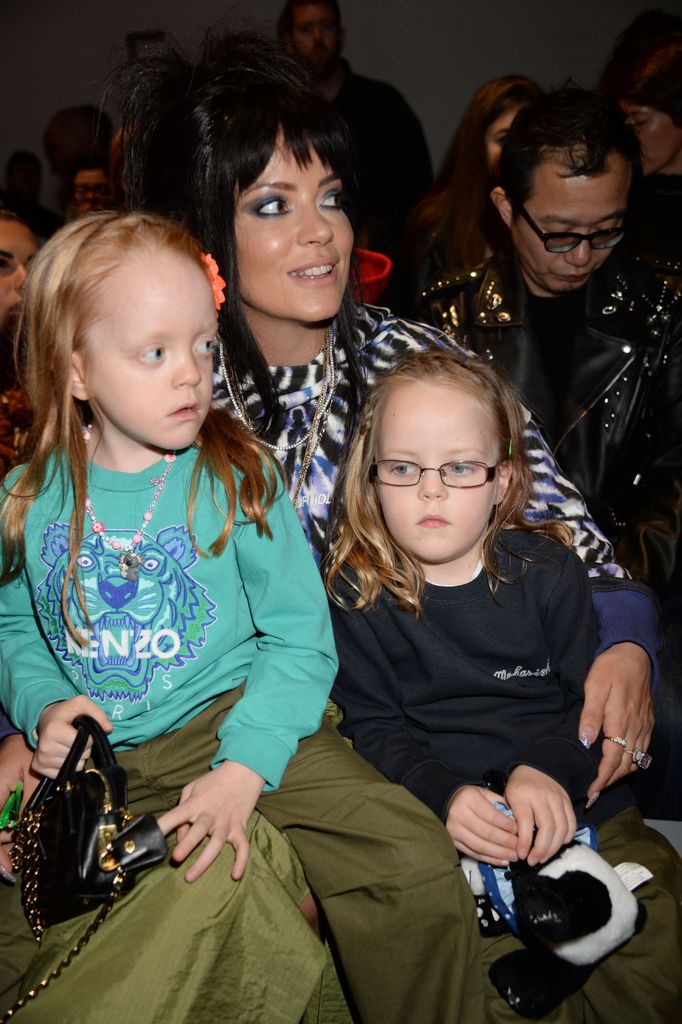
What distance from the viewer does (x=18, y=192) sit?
20.7 ft

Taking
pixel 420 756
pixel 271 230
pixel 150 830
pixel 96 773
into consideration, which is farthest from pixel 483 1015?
pixel 271 230

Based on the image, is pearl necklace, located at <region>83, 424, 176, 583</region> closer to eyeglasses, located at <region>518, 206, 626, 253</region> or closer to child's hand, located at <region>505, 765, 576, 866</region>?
child's hand, located at <region>505, 765, 576, 866</region>

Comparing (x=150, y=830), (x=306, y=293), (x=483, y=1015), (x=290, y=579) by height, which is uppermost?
(x=306, y=293)

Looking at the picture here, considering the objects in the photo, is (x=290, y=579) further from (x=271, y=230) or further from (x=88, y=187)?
(x=88, y=187)

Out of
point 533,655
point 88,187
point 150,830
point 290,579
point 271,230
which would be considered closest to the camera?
point 150,830

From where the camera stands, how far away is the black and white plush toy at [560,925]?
1.38 m

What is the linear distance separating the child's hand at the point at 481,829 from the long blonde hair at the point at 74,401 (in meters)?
0.56

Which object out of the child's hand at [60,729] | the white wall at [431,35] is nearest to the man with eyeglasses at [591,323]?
the child's hand at [60,729]

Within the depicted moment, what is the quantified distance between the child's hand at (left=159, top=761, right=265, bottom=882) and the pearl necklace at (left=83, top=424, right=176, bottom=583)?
1.15 feet

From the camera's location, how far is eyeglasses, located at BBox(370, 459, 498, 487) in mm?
1669

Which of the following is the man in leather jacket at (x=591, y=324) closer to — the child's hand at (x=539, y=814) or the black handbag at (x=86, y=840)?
the child's hand at (x=539, y=814)

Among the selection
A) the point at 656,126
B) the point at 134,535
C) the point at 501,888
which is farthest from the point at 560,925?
the point at 656,126

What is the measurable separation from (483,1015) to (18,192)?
20.4 feet

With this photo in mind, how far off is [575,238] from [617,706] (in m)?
1.29
